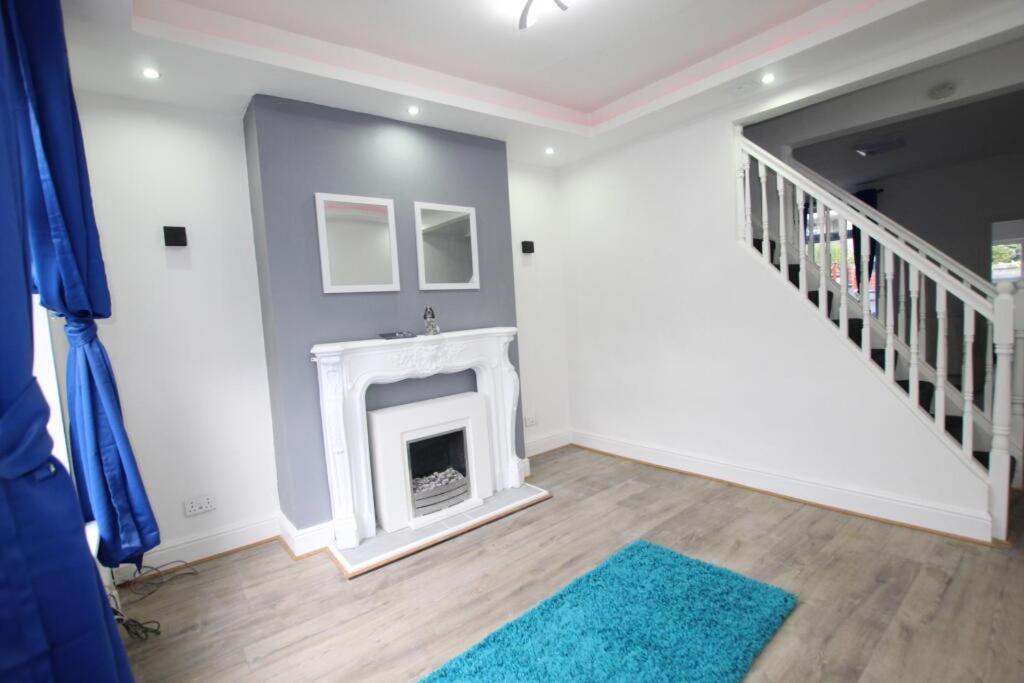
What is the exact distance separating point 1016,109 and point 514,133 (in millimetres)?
4308

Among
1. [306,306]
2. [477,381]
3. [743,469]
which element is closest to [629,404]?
[743,469]

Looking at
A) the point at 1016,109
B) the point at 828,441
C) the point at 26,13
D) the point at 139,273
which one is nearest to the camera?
the point at 26,13

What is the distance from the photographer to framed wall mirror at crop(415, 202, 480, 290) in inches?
123

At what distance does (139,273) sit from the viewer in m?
2.52

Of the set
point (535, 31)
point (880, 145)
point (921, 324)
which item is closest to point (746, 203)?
point (921, 324)

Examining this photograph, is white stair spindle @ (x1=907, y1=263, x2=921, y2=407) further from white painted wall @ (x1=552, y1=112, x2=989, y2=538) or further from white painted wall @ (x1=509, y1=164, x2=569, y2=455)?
white painted wall @ (x1=509, y1=164, x2=569, y2=455)

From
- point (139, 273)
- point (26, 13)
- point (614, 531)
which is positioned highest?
point (26, 13)

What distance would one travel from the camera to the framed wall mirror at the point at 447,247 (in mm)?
3129

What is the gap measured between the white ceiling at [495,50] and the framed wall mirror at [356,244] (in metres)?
0.59

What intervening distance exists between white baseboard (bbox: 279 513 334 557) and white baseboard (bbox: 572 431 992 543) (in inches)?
95.6

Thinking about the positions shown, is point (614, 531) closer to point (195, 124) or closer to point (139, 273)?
point (139, 273)

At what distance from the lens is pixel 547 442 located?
4289 mm

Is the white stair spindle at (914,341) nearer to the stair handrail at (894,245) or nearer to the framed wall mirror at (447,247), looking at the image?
the stair handrail at (894,245)

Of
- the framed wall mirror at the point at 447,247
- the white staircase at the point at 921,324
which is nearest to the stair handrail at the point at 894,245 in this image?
the white staircase at the point at 921,324
